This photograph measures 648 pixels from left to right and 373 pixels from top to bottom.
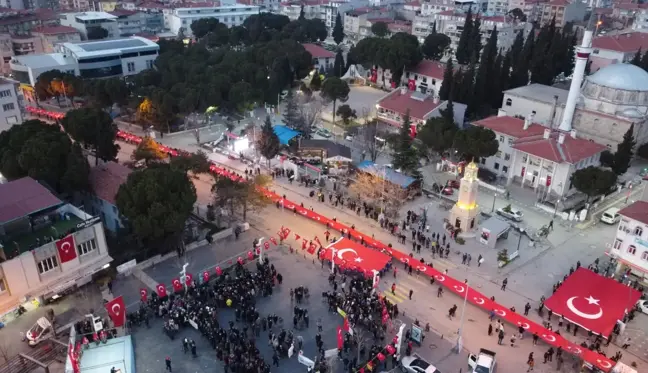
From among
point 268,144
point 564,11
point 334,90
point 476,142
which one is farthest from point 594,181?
point 564,11

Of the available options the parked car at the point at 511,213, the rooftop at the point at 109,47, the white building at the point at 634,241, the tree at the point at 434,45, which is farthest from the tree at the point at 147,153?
the tree at the point at 434,45

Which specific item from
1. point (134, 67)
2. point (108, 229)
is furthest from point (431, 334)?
point (134, 67)

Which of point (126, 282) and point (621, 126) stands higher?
point (621, 126)

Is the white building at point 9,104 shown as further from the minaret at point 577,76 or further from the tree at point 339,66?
the minaret at point 577,76

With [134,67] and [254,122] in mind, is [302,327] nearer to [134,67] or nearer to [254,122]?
[254,122]

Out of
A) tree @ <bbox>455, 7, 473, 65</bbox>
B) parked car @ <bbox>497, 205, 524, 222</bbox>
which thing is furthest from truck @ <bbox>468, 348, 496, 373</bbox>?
tree @ <bbox>455, 7, 473, 65</bbox>

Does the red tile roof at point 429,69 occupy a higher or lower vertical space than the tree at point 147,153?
higher

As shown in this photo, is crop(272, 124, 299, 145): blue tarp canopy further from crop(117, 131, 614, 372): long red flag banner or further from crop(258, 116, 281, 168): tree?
crop(117, 131, 614, 372): long red flag banner
